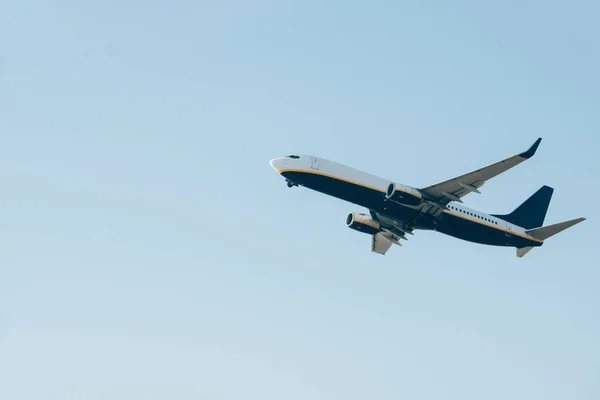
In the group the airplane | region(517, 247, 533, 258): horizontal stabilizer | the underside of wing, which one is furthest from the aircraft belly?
region(517, 247, 533, 258): horizontal stabilizer

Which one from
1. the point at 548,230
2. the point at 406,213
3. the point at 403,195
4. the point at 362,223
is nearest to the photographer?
the point at 403,195

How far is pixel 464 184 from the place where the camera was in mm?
67250

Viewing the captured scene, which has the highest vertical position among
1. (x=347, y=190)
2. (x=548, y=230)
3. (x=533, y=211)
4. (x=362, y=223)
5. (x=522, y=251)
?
(x=533, y=211)

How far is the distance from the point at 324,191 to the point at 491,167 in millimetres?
13807

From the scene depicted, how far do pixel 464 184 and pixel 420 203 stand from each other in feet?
13.7

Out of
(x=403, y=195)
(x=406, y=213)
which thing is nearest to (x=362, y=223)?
(x=406, y=213)

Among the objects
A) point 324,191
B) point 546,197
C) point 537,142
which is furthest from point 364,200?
point 546,197

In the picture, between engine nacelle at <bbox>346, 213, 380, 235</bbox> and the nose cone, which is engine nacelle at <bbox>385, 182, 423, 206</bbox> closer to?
engine nacelle at <bbox>346, 213, 380, 235</bbox>

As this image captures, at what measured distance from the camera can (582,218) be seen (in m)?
67.5

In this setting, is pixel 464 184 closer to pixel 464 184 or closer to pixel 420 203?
pixel 464 184

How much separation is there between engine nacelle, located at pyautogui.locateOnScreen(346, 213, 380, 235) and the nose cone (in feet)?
39.2

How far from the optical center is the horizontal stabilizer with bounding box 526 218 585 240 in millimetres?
70000

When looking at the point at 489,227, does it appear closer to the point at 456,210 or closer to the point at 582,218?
the point at 456,210

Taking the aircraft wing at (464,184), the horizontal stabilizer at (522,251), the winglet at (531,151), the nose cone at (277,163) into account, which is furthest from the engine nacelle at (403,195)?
the horizontal stabilizer at (522,251)
